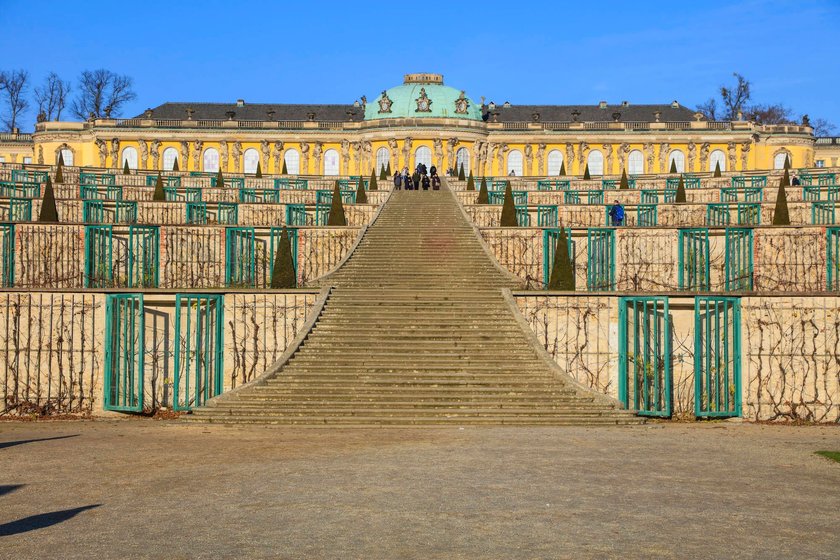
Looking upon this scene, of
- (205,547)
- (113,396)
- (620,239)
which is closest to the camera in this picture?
(205,547)

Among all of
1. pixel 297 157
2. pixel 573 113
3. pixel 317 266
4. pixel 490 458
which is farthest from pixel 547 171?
pixel 490 458

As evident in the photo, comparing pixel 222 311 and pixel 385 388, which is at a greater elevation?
pixel 222 311

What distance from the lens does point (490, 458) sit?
1488 cm

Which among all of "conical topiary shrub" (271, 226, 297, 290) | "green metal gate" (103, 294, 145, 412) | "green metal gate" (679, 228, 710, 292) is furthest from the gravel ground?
"green metal gate" (679, 228, 710, 292)

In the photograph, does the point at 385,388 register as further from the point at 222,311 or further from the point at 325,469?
the point at 325,469

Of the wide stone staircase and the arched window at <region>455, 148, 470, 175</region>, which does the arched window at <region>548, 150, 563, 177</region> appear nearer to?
the arched window at <region>455, 148, 470, 175</region>

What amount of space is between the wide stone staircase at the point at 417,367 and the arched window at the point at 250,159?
57.7 m

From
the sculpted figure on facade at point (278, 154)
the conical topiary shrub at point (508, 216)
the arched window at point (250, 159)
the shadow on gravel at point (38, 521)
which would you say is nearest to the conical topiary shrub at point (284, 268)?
the conical topiary shrub at point (508, 216)

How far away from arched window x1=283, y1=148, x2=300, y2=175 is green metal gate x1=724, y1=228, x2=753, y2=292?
59.9m

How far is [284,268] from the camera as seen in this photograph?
27359 mm

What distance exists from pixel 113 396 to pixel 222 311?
110 inches

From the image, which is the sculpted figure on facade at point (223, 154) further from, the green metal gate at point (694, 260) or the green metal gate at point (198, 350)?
the green metal gate at point (198, 350)

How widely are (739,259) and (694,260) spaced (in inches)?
46.5

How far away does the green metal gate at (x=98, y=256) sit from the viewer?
90.0ft
